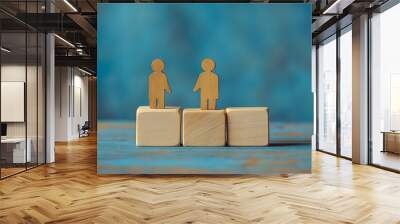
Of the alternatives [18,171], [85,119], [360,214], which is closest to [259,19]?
[360,214]

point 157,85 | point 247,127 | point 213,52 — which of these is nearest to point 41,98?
point 157,85

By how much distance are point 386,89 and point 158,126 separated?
→ 15.2 feet

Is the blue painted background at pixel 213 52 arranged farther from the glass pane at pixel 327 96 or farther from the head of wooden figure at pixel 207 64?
the glass pane at pixel 327 96

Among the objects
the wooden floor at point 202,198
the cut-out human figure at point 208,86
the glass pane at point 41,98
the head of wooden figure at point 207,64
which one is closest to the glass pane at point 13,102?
the wooden floor at point 202,198

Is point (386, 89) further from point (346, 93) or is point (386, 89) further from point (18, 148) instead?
point (18, 148)

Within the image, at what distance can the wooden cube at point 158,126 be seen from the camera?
666 centimetres

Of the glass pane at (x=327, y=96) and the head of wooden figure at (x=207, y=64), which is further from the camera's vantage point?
the glass pane at (x=327, y=96)

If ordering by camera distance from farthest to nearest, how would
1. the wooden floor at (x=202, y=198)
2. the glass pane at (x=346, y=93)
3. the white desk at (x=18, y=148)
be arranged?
the glass pane at (x=346, y=93) → the white desk at (x=18, y=148) → the wooden floor at (x=202, y=198)

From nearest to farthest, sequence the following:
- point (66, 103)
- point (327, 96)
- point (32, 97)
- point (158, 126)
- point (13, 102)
Result: point (158, 126) < point (13, 102) < point (32, 97) < point (327, 96) < point (66, 103)

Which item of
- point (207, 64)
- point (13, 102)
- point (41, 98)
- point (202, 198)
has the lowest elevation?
point (202, 198)

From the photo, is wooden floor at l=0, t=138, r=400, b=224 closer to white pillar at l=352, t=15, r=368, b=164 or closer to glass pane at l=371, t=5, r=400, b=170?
glass pane at l=371, t=5, r=400, b=170

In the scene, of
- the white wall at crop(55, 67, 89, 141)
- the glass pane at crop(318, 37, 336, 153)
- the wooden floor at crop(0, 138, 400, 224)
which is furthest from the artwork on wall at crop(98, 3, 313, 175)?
the white wall at crop(55, 67, 89, 141)

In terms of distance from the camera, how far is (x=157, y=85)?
6715mm

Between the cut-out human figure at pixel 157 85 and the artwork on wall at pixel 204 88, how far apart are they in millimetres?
18
